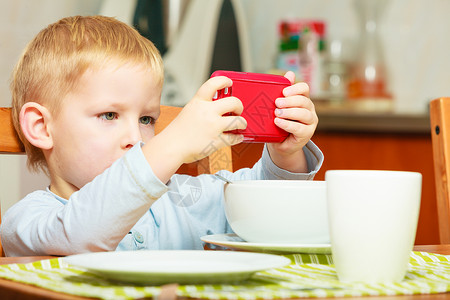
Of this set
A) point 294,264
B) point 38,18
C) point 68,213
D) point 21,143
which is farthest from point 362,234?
point 38,18

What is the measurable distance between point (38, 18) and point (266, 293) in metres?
1.77

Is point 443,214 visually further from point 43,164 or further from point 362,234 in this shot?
point 43,164

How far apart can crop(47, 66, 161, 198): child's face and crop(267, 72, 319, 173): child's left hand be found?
230 mm

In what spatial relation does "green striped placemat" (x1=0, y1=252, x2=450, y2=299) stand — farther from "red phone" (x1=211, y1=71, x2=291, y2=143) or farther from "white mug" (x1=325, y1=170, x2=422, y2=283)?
"red phone" (x1=211, y1=71, x2=291, y2=143)

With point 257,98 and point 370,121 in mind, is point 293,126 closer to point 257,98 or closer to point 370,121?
point 257,98

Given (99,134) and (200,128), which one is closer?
(200,128)

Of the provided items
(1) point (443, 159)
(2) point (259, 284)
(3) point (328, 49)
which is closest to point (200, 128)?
(2) point (259, 284)

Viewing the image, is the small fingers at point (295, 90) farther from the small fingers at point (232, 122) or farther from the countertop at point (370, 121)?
the countertop at point (370, 121)

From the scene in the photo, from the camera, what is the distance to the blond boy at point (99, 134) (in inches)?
30.9

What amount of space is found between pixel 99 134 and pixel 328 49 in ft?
6.41

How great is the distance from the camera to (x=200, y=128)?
0.71 meters

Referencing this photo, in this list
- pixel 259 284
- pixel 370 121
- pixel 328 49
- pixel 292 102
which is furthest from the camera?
pixel 328 49

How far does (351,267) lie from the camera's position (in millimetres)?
508

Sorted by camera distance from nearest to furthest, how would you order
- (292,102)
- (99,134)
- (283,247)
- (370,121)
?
(283,247)
(292,102)
(99,134)
(370,121)
